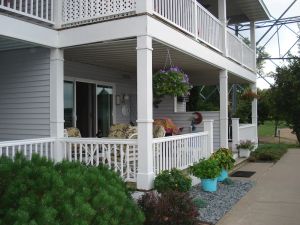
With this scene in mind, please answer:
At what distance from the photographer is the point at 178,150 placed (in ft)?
27.5

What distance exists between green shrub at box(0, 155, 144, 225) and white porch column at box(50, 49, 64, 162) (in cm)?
408

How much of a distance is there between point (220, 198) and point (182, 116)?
6.82m

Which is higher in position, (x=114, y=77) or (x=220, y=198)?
(x=114, y=77)

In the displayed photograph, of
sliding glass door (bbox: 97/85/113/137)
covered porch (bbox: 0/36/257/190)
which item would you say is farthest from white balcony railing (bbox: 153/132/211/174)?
sliding glass door (bbox: 97/85/113/137)

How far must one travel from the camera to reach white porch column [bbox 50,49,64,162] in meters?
8.12

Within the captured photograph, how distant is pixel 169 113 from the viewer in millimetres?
14398

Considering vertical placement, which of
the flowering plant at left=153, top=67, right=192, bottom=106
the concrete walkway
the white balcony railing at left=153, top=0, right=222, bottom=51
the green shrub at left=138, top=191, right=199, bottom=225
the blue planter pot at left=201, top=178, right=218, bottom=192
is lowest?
the concrete walkway

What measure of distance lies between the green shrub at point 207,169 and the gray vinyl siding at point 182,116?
A: 18.4 feet

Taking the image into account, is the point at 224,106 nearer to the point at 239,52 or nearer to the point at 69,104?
the point at 239,52

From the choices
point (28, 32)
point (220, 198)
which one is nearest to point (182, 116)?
point (220, 198)

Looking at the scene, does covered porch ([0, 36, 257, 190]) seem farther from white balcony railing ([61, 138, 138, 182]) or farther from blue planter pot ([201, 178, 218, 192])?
blue planter pot ([201, 178, 218, 192])

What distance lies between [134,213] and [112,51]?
17.2ft

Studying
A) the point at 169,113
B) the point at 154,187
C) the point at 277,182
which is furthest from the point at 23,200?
the point at 169,113

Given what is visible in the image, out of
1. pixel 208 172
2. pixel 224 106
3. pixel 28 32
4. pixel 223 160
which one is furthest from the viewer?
pixel 224 106
